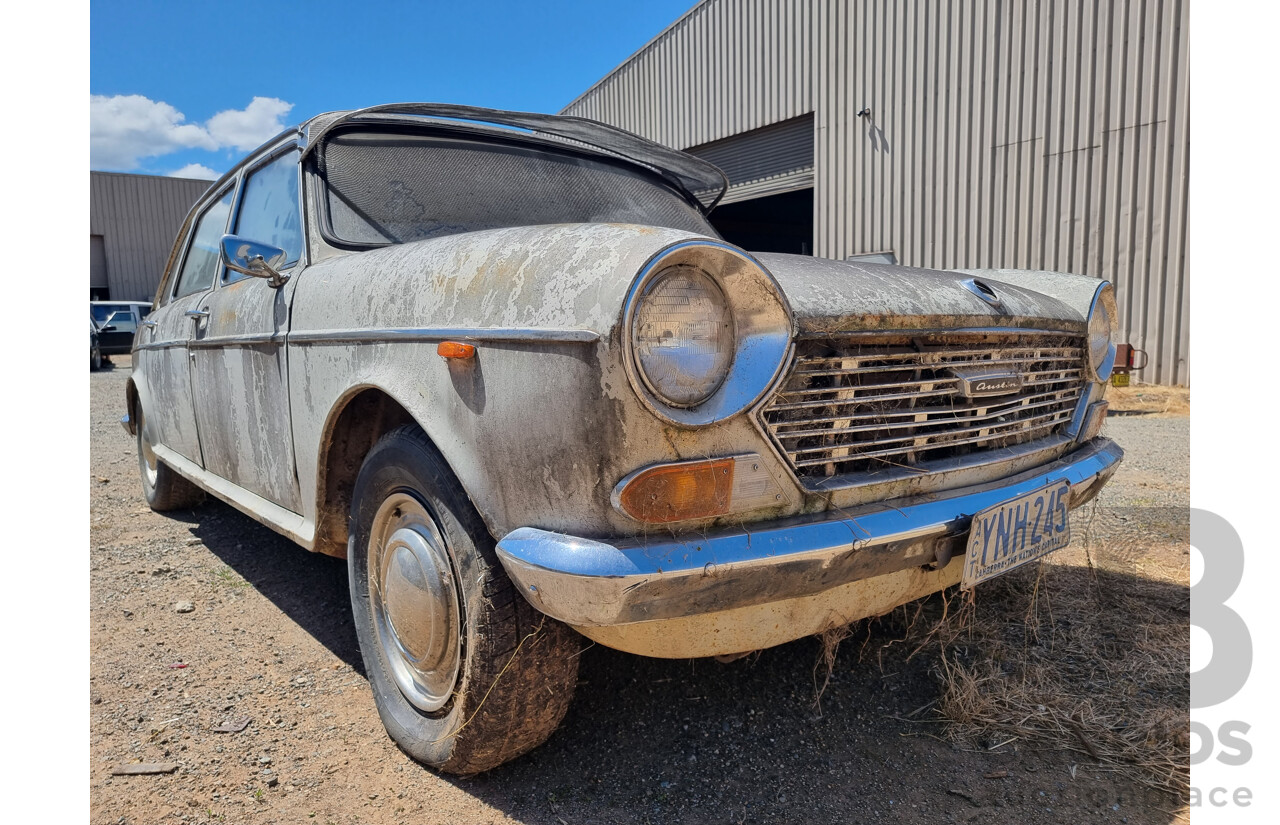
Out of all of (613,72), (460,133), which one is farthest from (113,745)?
(613,72)

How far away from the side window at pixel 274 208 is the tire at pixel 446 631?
3.38 feet

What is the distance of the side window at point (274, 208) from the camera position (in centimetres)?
256

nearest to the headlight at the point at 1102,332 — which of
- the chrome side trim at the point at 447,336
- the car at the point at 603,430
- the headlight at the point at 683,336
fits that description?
the car at the point at 603,430

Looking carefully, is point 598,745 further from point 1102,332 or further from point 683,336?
point 1102,332

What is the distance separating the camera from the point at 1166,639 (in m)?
2.45

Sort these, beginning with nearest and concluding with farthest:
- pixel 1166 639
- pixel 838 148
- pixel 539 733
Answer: pixel 539 733 → pixel 1166 639 → pixel 838 148

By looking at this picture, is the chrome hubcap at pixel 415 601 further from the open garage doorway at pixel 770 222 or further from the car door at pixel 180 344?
the open garage doorway at pixel 770 222

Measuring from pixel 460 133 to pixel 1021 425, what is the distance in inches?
81.3

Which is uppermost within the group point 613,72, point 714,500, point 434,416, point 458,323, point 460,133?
point 613,72

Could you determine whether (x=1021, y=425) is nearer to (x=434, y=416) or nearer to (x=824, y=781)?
(x=824, y=781)

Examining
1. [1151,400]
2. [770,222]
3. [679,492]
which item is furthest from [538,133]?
[770,222]

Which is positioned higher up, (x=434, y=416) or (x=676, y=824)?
(x=434, y=416)

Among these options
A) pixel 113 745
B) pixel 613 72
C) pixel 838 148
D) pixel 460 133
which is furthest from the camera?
pixel 613 72

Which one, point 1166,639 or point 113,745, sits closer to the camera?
point 113,745
